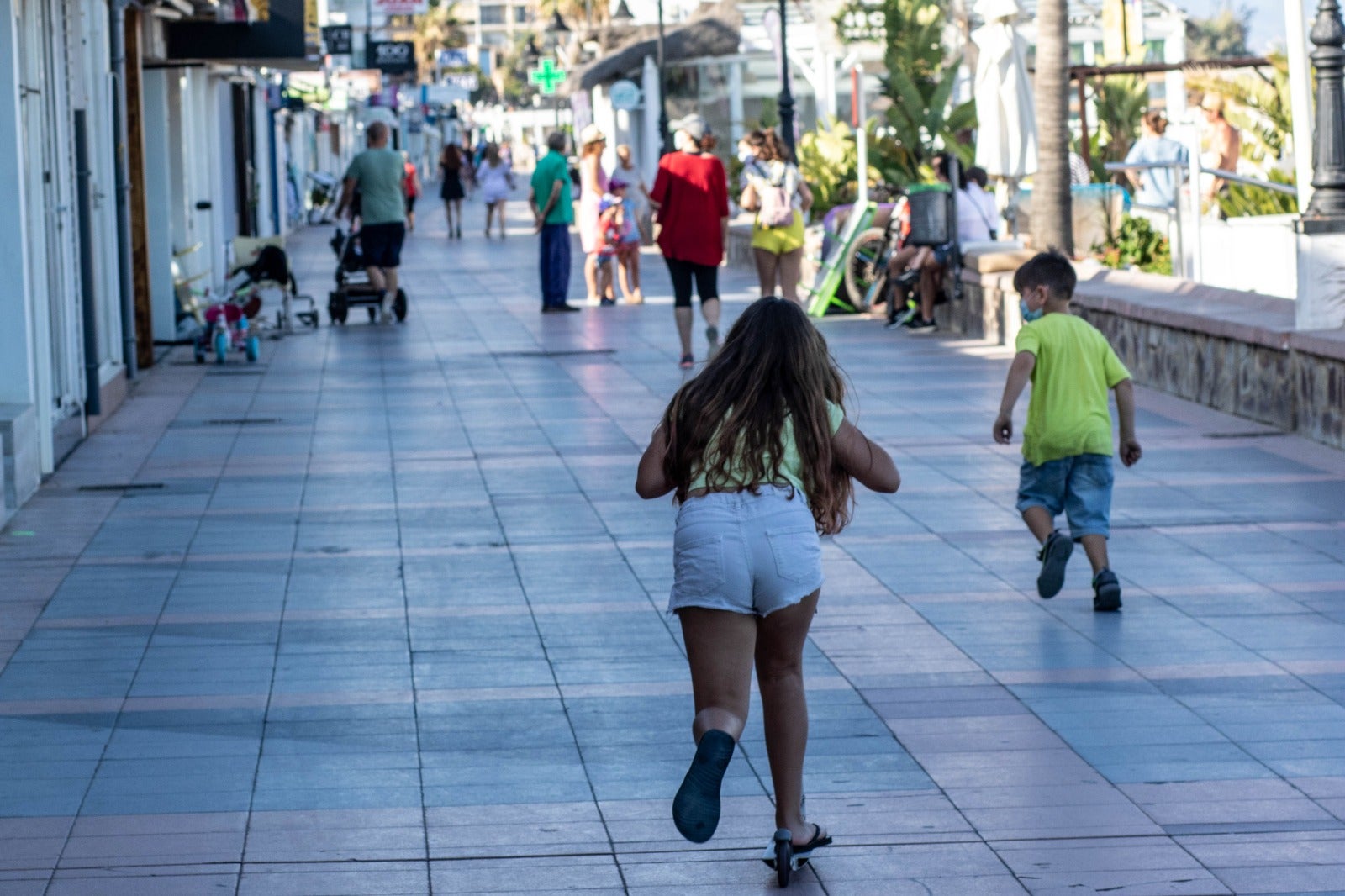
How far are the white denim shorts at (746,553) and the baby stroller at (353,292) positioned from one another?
52.2ft

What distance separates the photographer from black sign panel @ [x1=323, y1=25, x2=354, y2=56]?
135 feet

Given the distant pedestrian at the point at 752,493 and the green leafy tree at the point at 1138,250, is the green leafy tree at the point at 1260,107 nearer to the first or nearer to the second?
the green leafy tree at the point at 1138,250

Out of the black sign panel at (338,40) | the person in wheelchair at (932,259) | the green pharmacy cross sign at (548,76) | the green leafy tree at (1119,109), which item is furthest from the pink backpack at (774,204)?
the green pharmacy cross sign at (548,76)

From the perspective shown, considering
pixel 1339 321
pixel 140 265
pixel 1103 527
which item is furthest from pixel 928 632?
pixel 140 265

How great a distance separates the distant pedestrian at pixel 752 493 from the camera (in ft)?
14.6

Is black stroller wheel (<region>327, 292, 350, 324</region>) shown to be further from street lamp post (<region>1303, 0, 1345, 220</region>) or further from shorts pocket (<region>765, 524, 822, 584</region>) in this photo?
shorts pocket (<region>765, 524, 822, 584</region>)

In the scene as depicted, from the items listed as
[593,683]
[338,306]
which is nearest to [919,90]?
[338,306]

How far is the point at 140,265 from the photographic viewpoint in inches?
659

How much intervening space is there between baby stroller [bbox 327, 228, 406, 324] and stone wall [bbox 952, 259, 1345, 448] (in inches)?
258

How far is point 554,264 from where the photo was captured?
2095 cm

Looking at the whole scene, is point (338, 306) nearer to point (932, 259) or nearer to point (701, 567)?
point (932, 259)

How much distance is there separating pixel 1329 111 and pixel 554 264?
33.8 feet

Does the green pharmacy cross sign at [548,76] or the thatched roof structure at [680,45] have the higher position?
the green pharmacy cross sign at [548,76]

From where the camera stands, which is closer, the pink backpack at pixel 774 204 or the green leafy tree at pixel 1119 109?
the pink backpack at pixel 774 204
